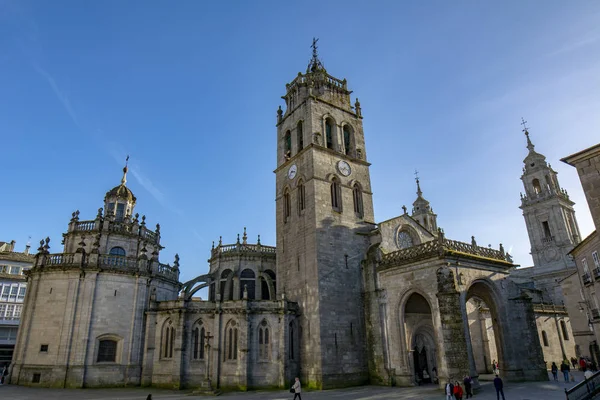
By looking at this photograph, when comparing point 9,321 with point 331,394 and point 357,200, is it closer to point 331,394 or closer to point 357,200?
point 331,394

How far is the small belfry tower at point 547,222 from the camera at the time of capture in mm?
50906

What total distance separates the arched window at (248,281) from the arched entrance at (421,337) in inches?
568

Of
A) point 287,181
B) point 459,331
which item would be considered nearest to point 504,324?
point 459,331

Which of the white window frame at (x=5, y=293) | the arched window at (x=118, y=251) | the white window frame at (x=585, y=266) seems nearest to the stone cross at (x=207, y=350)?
the arched window at (x=118, y=251)

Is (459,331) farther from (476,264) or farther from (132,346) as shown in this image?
(132,346)

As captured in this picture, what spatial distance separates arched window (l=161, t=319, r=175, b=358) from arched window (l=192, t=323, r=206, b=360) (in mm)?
1895

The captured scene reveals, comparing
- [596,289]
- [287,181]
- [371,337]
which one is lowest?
[371,337]

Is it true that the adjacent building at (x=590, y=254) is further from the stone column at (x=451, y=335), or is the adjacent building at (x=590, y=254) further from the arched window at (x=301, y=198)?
the arched window at (x=301, y=198)

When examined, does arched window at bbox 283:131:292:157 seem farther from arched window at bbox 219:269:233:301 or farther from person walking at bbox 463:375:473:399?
person walking at bbox 463:375:473:399

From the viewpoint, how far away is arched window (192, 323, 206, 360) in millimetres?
25359

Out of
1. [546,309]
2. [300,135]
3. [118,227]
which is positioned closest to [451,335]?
[300,135]

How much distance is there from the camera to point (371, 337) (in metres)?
26.3

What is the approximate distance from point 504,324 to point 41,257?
32901 mm

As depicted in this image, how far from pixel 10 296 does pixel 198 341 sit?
3168 cm
